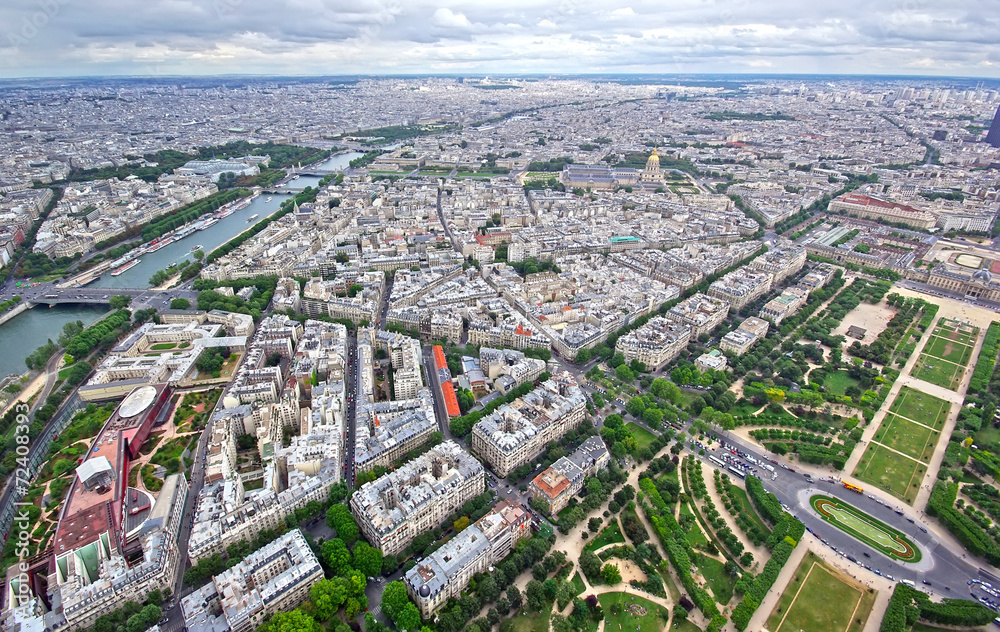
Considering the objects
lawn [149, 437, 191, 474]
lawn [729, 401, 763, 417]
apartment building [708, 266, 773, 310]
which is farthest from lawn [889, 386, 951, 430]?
lawn [149, 437, 191, 474]

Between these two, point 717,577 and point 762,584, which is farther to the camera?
point 717,577

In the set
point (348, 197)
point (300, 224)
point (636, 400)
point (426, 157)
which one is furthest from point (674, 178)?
point (636, 400)

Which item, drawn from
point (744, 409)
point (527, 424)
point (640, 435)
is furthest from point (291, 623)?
point (744, 409)

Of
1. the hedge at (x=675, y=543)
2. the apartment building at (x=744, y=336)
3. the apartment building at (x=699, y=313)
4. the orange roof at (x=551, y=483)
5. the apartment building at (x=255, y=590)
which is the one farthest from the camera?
the apartment building at (x=699, y=313)

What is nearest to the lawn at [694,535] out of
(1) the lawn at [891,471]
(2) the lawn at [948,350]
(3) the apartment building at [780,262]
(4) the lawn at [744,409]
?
(4) the lawn at [744,409]

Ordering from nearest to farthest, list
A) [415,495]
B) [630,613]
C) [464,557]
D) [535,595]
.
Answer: [535,595]
[630,613]
[464,557]
[415,495]

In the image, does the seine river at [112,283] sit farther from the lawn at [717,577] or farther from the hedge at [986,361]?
the hedge at [986,361]

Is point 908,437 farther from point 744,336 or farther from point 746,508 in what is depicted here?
point 746,508
